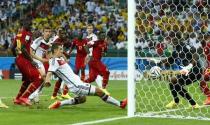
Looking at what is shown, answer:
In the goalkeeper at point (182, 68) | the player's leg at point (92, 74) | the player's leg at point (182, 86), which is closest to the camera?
the goalkeeper at point (182, 68)

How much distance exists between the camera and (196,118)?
11.3 meters

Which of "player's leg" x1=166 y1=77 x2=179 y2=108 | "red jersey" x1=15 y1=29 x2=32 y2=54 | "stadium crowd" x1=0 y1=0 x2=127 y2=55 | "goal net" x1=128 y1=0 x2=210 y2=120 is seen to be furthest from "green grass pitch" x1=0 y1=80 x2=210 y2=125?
"stadium crowd" x1=0 y1=0 x2=127 y2=55

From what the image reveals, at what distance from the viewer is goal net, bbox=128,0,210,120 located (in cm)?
1186

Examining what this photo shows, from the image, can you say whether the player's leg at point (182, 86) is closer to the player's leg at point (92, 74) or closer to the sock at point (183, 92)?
the sock at point (183, 92)

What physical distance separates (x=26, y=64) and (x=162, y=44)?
354 cm

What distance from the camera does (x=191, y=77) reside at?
539 inches

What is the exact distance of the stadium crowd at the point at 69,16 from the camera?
103ft

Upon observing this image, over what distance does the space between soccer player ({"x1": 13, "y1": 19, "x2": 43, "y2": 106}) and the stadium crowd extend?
602 inches

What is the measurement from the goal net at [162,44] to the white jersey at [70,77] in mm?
1063

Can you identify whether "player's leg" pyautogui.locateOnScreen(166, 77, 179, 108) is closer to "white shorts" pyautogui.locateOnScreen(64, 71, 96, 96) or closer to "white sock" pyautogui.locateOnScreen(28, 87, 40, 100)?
"white shorts" pyautogui.locateOnScreen(64, 71, 96, 96)

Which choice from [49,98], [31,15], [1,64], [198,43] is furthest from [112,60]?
[198,43]

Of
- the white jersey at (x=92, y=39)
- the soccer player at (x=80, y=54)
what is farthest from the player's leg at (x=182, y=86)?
the soccer player at (x=80, y=54)

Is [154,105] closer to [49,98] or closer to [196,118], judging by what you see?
[196,118]

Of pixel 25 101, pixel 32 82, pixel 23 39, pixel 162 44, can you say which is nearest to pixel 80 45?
pixel 162 44
